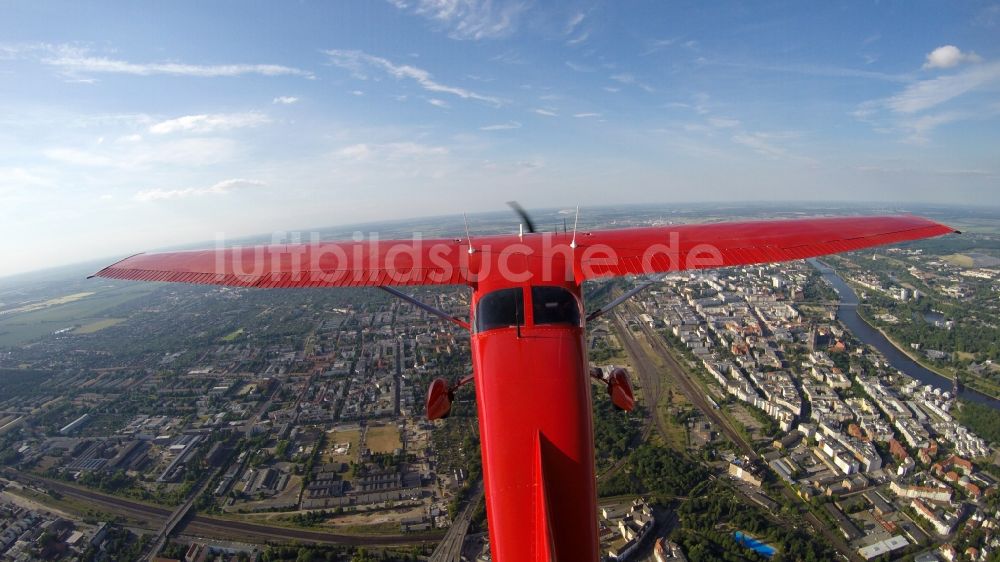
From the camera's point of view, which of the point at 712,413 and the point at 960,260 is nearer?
the point at 712,413

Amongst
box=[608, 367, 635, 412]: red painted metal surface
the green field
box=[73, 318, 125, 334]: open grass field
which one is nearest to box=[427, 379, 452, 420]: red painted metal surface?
box=[608, 367, 635, 412]: red painted metal surface

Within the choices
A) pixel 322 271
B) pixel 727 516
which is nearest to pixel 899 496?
pixel 727 516

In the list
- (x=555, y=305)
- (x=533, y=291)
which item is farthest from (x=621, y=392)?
(x=533, y=291)

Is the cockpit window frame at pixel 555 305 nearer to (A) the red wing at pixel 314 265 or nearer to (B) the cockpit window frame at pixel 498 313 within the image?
(B) the cockpit window frame at pixel 498 313

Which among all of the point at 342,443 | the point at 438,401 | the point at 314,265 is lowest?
the point at 342,443

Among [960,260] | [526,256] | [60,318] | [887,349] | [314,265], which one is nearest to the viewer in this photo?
[526,256]

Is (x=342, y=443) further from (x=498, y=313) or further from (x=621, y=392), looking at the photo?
(x=498, y=313)
